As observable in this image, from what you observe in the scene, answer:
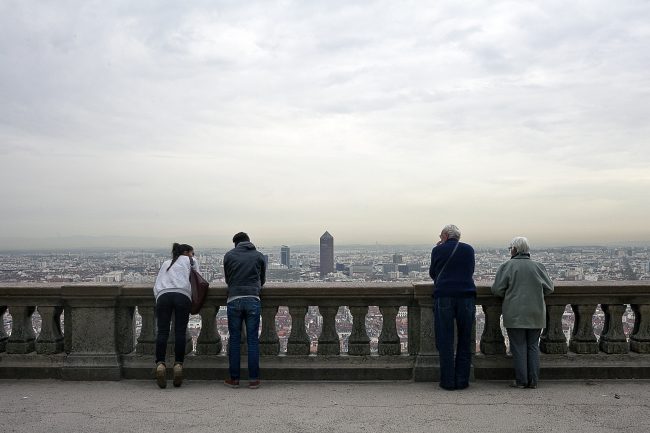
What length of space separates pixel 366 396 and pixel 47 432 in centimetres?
314

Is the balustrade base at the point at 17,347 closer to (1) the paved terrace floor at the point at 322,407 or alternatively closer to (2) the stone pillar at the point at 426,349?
(1) the paved terrace floor at the point at 322,407

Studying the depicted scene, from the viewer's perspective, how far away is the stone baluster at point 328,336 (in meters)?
7.25

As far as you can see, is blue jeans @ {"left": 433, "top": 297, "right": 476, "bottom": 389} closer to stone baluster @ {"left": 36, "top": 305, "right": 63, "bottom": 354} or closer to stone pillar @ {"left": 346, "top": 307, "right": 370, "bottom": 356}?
stone pillar @ {"left": 346, "top": 307, "right": 370, "bottom": 356}

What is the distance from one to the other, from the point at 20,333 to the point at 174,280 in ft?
7.09

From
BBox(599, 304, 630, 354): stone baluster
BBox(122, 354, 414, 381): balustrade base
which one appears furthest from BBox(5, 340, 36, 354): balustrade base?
BBox(599, 304, 630, 354): stone baluster

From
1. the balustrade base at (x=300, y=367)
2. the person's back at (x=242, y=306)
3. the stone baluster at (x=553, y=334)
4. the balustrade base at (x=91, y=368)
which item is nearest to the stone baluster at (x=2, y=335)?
the balustrade base at (x=91, y=368)

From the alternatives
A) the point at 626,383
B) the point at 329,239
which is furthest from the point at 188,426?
the point at 329,239

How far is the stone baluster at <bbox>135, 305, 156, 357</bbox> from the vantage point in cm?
733

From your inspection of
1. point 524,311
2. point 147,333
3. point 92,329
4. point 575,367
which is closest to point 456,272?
point 524,311

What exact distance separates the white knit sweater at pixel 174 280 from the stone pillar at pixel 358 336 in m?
2.00

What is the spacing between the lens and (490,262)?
18969 mm

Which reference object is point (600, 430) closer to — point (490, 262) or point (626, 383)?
point (626, 383)

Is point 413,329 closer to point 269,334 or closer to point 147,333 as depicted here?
point 269,334

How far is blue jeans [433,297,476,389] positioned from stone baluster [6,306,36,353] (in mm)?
5007
